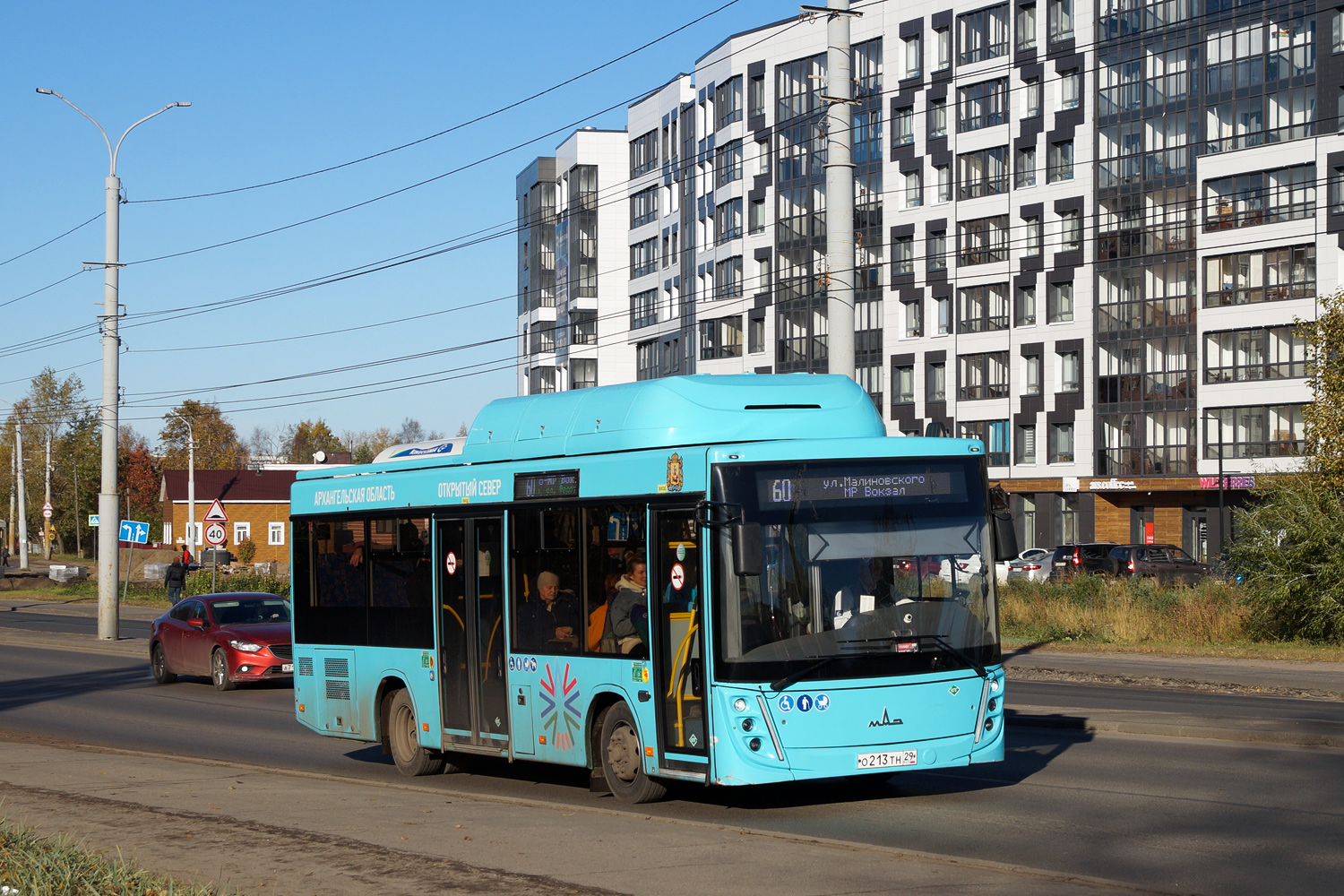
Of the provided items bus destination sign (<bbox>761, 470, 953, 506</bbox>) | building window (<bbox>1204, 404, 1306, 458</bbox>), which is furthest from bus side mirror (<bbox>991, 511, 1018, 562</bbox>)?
building window (<bbox>1204, 404, 1306, 458</bbox>)

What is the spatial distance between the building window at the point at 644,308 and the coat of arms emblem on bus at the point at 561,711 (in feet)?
241

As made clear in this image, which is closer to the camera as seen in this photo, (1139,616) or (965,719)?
(965,719)

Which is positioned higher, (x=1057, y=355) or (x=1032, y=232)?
(x=1032, y=232)

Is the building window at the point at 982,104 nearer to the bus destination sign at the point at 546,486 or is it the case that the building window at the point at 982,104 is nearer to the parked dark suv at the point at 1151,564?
the parked dark suv at the point at 1151,564

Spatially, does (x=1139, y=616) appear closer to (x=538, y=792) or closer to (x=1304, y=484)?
(x=1304, y=484)

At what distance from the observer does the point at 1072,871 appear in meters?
8.69

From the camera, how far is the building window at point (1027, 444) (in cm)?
7094

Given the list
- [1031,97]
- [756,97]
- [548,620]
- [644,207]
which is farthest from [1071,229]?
[548,620]

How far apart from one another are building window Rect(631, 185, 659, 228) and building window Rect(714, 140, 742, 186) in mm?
7009

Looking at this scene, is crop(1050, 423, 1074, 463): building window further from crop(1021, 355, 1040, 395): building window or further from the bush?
the bush

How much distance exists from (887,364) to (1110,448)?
12.5 m

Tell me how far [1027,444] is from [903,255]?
11137 millimetres

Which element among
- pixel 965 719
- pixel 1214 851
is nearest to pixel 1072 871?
pixel 1214 851

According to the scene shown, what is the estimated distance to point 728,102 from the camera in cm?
7775
